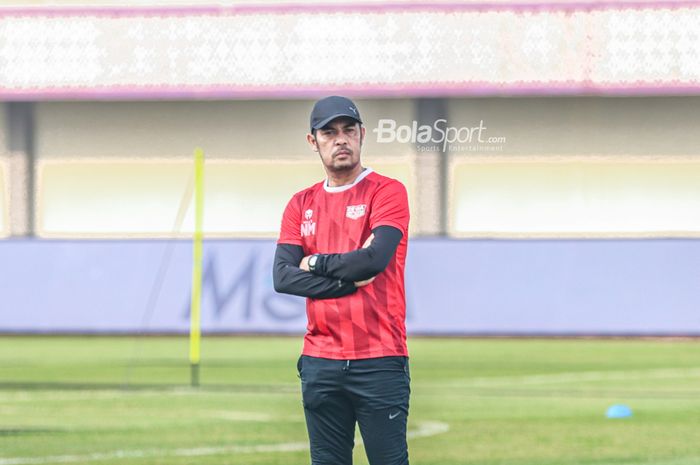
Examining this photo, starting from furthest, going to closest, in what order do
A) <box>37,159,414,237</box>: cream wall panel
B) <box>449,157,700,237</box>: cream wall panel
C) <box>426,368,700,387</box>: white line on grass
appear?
<box>37,159,414,237</box>: cream wall panel, <box>449,157,700,237</box>: cream wall panel, <box>426,368,700,387</box>: white line on grass

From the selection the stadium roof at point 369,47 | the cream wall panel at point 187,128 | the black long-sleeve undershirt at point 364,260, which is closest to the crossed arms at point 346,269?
the black long-sleeve undershirt at point 364,260

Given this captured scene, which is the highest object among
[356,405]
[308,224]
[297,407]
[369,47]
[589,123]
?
[369,47]

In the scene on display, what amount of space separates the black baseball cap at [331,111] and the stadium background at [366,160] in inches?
692

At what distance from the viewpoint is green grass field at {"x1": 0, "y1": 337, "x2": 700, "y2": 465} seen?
34.7 ft

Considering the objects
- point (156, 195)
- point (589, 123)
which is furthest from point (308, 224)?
point (156, 195)

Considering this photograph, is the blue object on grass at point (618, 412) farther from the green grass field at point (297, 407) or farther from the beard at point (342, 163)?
the beard at point (342, 163)

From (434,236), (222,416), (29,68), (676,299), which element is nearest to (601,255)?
(676,299)

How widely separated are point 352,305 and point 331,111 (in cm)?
75

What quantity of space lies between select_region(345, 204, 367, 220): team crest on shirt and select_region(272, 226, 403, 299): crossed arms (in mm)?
83

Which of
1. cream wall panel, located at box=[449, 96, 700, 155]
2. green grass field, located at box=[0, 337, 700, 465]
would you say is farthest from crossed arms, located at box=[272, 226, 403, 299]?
cream wall panel, located at box=[449, 96, 700, 155]

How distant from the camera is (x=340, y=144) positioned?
5852mm

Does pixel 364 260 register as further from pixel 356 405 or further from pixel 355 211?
pixel 356 405

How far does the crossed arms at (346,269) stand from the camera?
5.76 metres

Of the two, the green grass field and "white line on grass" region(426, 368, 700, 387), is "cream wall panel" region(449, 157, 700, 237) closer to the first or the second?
the green grass field
